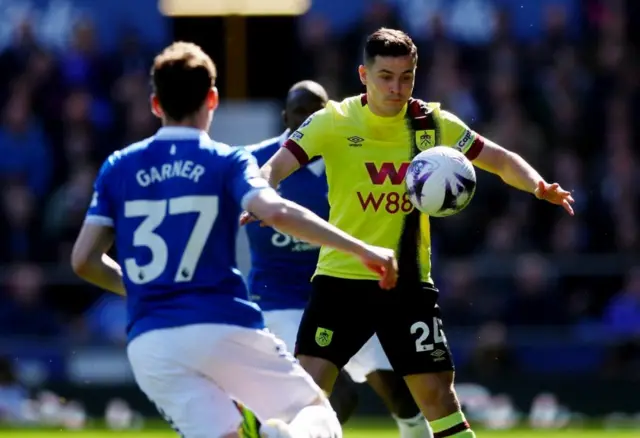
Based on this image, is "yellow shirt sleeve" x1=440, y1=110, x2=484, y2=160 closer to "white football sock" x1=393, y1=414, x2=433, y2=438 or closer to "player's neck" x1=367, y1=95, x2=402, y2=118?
"player's neck" x1=367, y1=95, x2=402, y2=118

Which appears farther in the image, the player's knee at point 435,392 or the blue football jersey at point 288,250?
the blue football jersey at point 288,250

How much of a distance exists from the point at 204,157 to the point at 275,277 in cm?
332

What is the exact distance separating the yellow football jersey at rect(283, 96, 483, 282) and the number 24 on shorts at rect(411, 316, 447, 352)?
24 cm

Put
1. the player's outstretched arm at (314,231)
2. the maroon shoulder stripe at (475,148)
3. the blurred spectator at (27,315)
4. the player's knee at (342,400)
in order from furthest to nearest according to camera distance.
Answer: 1. the blurred spectator at (27,315)
2. the player's knee at (342,400)
3. the maroon shoulder stripe at (475,148)
4. the player's outstretched arm at (314,231)

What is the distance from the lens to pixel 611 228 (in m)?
15.9

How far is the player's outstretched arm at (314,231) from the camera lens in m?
5.73

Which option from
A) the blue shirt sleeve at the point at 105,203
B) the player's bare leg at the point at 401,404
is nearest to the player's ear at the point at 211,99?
the blue shirt sleeve at the point at 105,203

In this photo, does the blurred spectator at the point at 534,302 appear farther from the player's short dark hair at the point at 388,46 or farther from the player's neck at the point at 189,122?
the player's neck at the point at 189,122

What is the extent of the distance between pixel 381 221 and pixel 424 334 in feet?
1.94

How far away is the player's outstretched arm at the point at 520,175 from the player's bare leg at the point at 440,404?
0.99 meters

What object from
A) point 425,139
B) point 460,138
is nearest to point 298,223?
point 425,139

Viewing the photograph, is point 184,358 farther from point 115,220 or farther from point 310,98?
point 310,98

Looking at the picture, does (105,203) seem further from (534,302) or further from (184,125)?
(534,302)

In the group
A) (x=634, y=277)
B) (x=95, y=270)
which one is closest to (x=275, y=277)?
(x=95, y=270)
